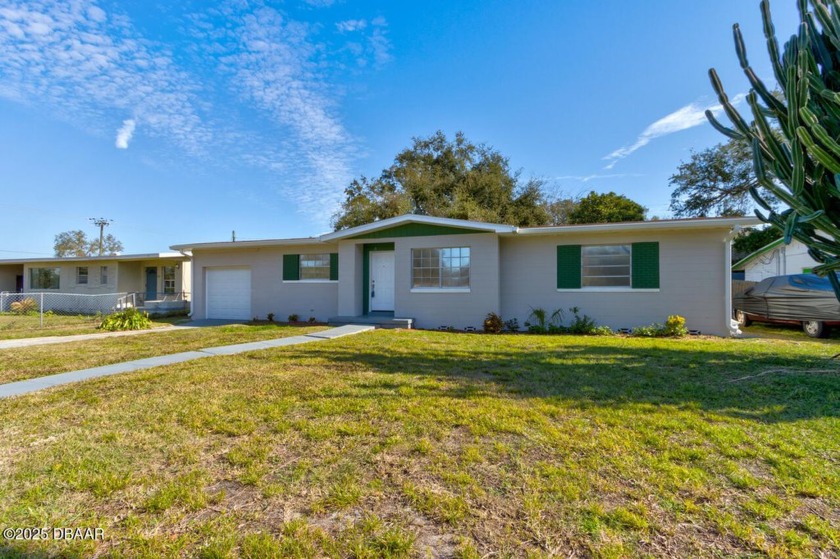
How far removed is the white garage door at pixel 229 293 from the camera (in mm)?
15312

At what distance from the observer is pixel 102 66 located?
961 cm

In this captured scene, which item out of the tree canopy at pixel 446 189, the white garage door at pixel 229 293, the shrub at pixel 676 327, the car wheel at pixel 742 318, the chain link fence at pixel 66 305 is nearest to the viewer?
the shrub at pixel 676 327

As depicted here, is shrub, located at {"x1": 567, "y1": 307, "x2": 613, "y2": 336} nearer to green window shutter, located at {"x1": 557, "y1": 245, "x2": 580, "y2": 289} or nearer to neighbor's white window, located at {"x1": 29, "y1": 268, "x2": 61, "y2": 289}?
green window shutter, located at {"x1": 557, "y1": 245, "x2": 580, "y2": 289}

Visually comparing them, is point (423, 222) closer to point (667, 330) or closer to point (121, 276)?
point (667, 330)

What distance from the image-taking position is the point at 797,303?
37.1 ft

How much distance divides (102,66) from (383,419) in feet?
38.2

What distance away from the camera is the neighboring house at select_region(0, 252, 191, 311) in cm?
2025

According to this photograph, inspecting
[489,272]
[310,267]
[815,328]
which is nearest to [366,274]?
[310,267]

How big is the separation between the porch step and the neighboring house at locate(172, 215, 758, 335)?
0.05 metres

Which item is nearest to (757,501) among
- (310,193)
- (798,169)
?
(798,169)

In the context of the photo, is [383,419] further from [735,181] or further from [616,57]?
[735,181]

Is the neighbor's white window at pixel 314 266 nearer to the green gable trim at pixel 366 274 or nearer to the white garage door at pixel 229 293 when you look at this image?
the green gable trim at pixel 366 274

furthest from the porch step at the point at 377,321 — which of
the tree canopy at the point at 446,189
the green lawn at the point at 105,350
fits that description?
the tree canopy at the point at 446,189

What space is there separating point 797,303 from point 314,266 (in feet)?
50.1
